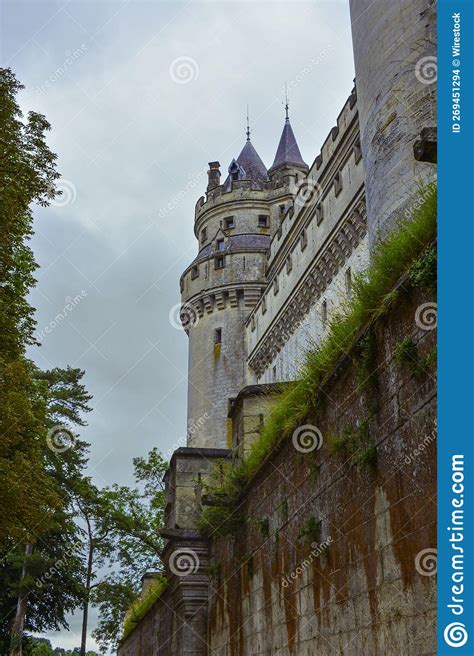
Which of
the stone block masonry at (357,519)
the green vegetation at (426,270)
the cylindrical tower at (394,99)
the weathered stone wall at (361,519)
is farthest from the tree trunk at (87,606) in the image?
the green vegetation at (426,270)

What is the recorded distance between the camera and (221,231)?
35.4 metres

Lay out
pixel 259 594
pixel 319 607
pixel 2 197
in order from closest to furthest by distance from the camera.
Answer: pixel 319 607
pixel 259 594
pixel 2 197

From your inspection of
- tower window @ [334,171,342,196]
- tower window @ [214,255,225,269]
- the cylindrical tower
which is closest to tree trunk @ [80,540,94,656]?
tower window @ [214,255,225,269]

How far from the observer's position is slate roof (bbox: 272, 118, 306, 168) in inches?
1505

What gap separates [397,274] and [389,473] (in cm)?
151

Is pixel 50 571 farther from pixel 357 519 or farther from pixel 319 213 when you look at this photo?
pixel 357 519

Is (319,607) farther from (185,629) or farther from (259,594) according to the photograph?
(185,629)

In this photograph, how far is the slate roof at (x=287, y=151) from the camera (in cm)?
3822

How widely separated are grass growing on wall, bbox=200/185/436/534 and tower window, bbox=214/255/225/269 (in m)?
24.6

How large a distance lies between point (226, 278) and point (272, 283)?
4.80 metres

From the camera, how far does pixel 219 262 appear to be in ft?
112

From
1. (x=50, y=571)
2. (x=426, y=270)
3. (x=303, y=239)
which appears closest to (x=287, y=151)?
(x=303, y=239)

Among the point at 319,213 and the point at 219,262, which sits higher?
the point at 219,262

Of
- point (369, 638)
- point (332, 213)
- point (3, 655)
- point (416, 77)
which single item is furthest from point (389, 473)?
point (3, 655)
